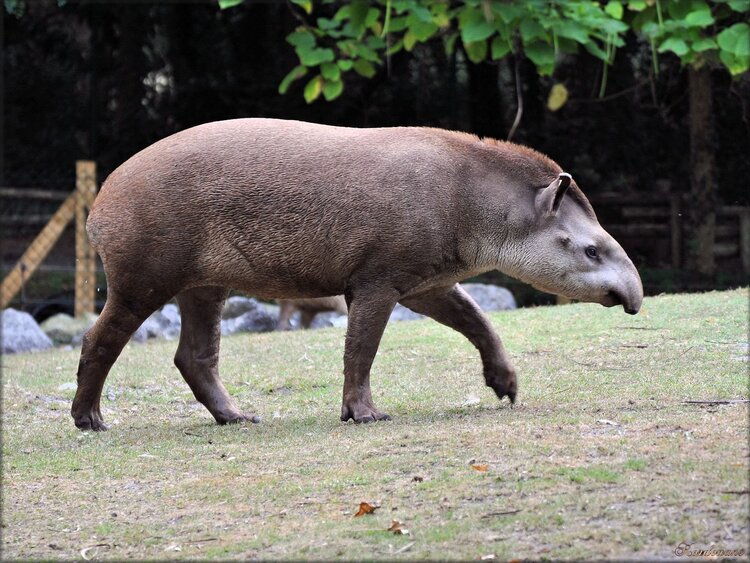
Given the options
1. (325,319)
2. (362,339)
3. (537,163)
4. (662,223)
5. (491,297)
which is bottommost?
(325,319)

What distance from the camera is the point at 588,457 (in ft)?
16.9

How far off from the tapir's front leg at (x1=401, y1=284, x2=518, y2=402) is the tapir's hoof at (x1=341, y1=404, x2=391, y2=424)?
0.79m

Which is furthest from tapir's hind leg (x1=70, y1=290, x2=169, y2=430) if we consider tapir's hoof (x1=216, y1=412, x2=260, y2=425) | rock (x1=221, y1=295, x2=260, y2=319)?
rock (x1=221, y1=295, x2=260, y2=319)

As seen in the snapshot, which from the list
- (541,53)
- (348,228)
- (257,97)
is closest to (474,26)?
(541,53)

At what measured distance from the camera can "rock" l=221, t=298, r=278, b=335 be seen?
533 inches

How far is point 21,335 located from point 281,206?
7.61 meters

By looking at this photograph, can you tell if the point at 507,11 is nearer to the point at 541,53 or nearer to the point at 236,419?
the point at 541,53

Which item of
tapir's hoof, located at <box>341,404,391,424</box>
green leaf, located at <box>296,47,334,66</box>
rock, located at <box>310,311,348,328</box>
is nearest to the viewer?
green leaf, located at <box>296,47,334,66</box>

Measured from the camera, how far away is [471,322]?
7.25m

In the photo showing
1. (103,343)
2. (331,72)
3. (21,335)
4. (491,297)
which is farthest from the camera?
(491,297)

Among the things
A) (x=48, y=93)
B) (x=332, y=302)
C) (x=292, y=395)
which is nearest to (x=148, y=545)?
(x=292, y=395)

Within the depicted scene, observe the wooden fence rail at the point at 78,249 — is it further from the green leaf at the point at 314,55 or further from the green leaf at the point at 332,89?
the green leaf at the point at 314,55

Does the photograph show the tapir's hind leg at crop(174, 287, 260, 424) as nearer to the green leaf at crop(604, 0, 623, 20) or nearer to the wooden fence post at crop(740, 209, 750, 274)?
the green leaf at crop(604, 0, 623, 20)

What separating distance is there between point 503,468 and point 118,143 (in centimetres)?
1515
